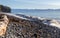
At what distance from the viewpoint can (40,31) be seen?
11.2 meters

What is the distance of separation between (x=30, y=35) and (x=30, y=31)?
20cm

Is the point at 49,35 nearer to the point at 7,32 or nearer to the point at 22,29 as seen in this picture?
the point at 22,29

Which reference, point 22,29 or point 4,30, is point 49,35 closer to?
point 22,29

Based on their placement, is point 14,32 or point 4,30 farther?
point 14,32

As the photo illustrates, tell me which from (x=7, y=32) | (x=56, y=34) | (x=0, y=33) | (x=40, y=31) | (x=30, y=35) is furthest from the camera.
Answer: (x=56, y=34)

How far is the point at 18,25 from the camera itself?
414 inches

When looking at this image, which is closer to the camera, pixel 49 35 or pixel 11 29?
pixel 11 29

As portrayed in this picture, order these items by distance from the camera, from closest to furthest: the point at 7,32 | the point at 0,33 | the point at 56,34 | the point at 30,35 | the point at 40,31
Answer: the point at 0,33 → the point at 7,32 → the point at 30,35 → the point at 40,31 → the point at 56,34

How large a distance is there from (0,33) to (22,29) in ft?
5.86

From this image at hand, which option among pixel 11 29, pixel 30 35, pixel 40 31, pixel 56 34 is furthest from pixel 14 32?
pixel 56 34

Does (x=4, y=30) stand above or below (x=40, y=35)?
above

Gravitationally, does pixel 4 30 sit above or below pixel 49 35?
above

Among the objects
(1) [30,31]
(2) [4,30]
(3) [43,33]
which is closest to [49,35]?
(3) [43,33]

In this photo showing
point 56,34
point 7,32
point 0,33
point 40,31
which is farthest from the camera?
point 56,34
